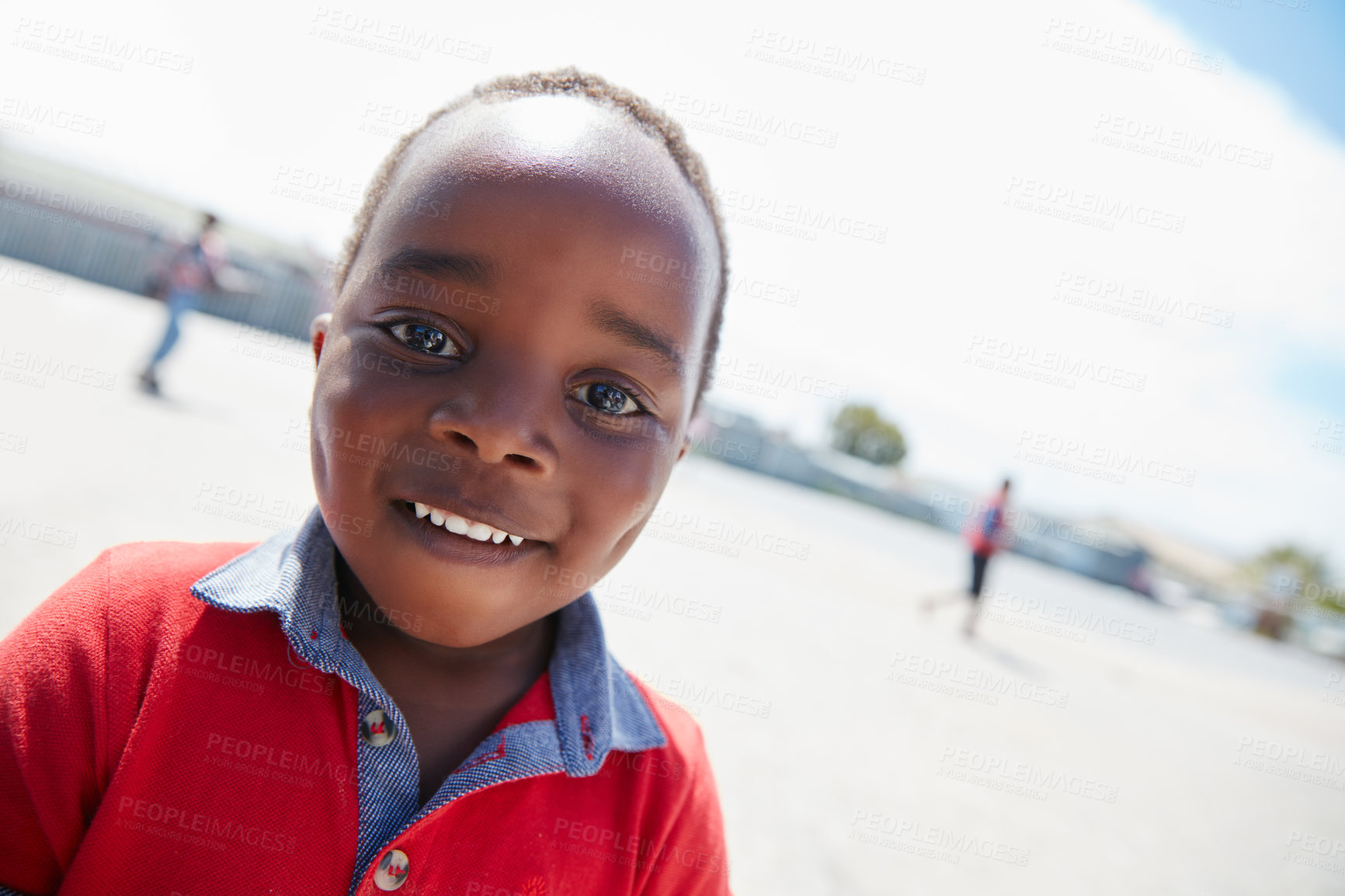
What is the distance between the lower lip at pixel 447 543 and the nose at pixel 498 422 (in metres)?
0.12

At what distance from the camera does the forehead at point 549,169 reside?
1.07m

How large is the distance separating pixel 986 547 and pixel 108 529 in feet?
22.9

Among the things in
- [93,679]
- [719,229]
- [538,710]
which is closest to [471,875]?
[538,710]

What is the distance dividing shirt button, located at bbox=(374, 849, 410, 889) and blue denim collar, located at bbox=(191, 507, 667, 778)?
22 cm

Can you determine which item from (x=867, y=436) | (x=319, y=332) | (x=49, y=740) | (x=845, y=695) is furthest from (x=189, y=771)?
(x=867, y=436)

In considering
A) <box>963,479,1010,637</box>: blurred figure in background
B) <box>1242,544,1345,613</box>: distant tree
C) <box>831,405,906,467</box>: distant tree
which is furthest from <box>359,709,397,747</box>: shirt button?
<box>831,405,906,467</box>: distant tree

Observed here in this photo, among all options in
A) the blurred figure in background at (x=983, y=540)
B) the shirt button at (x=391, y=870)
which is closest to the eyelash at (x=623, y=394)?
the shirt button at (x=391, y=870)

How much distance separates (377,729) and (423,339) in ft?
1.83

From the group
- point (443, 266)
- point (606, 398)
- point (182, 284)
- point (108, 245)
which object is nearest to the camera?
point (443, 266)

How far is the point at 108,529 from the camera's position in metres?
3.14

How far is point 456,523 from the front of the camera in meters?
1.01

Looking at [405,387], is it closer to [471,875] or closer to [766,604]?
[471,875]

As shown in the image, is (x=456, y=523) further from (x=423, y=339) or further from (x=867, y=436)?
(x=867, y=436)

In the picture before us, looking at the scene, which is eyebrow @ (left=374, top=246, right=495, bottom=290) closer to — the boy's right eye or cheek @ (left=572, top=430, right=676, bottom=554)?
the boy's right eye
